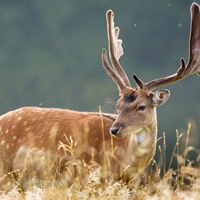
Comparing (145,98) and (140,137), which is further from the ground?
(145,98)

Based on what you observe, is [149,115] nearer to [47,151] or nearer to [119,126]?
[119,126]

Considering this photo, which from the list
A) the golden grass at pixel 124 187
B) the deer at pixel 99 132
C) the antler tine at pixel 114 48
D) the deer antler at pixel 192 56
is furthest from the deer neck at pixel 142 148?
the antler tine at pixel 114 48

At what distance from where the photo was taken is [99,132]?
402 cm

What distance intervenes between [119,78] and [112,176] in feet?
3.70

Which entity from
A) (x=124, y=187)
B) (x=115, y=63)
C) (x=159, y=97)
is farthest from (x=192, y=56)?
(x=124, y=187)

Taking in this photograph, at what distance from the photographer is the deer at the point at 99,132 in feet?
12.0

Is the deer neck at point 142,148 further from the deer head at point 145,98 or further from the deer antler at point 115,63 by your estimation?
the deer antler at point 115,63

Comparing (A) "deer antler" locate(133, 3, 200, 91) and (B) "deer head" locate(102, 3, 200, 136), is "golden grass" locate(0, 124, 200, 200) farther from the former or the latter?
(A) "deer antler" locate(133, 3, 200, 91)

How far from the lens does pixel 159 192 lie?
119 inches

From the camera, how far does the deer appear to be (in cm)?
365

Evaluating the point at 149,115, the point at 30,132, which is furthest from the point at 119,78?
the point at 30,132

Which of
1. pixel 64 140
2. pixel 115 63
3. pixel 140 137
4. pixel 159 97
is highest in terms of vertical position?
pixel 115 63

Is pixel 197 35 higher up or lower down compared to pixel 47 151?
higher up

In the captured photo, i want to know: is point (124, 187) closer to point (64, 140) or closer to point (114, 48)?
point (64, 140)
